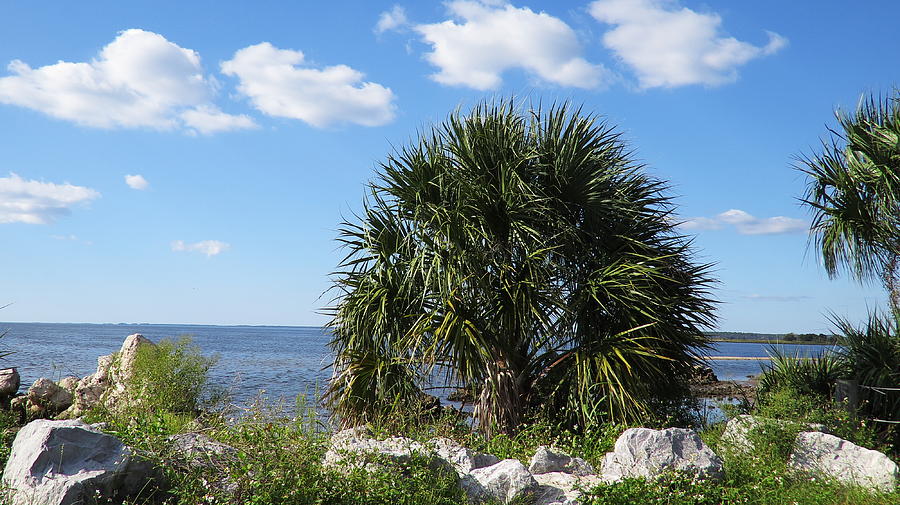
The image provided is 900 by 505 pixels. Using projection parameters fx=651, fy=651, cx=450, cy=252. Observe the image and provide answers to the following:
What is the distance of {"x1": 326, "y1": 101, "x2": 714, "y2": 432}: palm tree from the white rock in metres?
2.76

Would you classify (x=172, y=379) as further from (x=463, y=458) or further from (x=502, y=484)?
(x=502, y=484)

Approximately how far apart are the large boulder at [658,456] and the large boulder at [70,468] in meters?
3.89

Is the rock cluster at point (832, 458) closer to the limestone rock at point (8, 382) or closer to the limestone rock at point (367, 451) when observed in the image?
the limestone rock at point (367, 451)

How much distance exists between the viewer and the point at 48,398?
10.3 metres

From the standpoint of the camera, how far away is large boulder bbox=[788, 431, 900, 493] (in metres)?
6.07

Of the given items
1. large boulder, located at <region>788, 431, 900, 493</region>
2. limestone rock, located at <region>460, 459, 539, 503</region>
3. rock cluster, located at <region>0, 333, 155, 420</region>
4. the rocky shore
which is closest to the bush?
rock cluster, located at <region>0, 333, 155, 420</region>

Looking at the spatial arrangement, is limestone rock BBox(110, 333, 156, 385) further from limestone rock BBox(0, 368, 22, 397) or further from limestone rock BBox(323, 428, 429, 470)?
limestone rock BBox(323, 428, 429, 470)

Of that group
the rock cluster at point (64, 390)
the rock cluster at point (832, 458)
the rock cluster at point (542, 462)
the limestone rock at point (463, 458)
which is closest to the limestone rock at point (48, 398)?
the rock cluster at point (64, 390)

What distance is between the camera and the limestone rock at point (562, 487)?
5301mm

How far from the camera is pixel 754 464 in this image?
631 cm

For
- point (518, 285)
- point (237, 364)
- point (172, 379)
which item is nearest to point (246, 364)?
point (237, 364)

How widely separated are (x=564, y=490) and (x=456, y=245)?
12.0 feet

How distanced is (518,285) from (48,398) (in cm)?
773

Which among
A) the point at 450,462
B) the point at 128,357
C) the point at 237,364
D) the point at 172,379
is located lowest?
the point at 237,364
